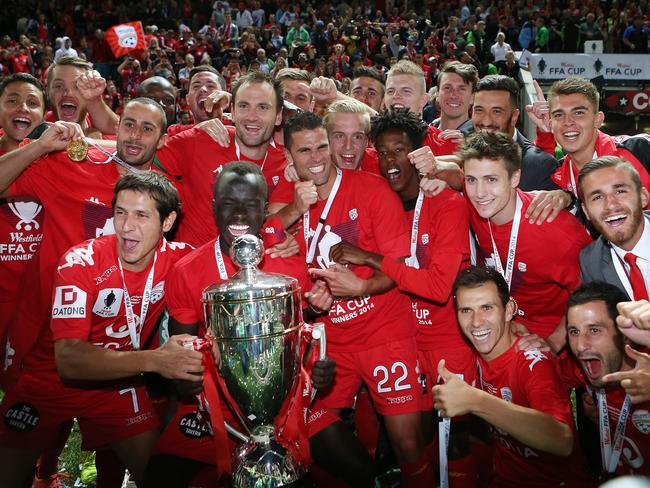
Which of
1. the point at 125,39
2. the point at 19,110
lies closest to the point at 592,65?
the point at 125,39

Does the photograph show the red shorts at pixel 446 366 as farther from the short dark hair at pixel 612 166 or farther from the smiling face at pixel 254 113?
the smiling face at pixel 254 113

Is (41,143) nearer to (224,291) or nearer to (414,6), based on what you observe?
(224,291)

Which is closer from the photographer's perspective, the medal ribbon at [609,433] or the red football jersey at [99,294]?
the medal ribbon at [609,433]

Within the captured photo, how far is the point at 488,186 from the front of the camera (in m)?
3.73

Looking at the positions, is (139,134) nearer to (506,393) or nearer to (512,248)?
(512,248)

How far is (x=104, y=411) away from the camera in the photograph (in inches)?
148

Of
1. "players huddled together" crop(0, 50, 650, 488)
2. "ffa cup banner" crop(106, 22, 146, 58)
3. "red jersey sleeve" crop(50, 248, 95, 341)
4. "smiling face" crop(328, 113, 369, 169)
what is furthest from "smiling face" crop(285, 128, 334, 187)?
"ffa cup banner" crop(106, 22, 146, 58)

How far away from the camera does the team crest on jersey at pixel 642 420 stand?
315cm

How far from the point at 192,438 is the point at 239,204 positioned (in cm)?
114

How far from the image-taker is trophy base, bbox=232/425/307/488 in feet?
8.23

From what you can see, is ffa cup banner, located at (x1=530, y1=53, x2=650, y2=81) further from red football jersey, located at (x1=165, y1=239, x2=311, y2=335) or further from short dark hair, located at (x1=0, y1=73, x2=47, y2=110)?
red football jersey, located at (x1=165, y1=239, x2=311, y2=335)

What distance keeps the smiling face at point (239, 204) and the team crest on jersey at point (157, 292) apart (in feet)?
1.74

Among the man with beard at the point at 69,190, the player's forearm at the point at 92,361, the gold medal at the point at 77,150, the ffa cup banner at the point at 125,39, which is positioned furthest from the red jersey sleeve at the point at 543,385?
the ffa cup banner at the point at 125,39

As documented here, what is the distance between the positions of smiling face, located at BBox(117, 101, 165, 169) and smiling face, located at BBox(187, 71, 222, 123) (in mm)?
1446
